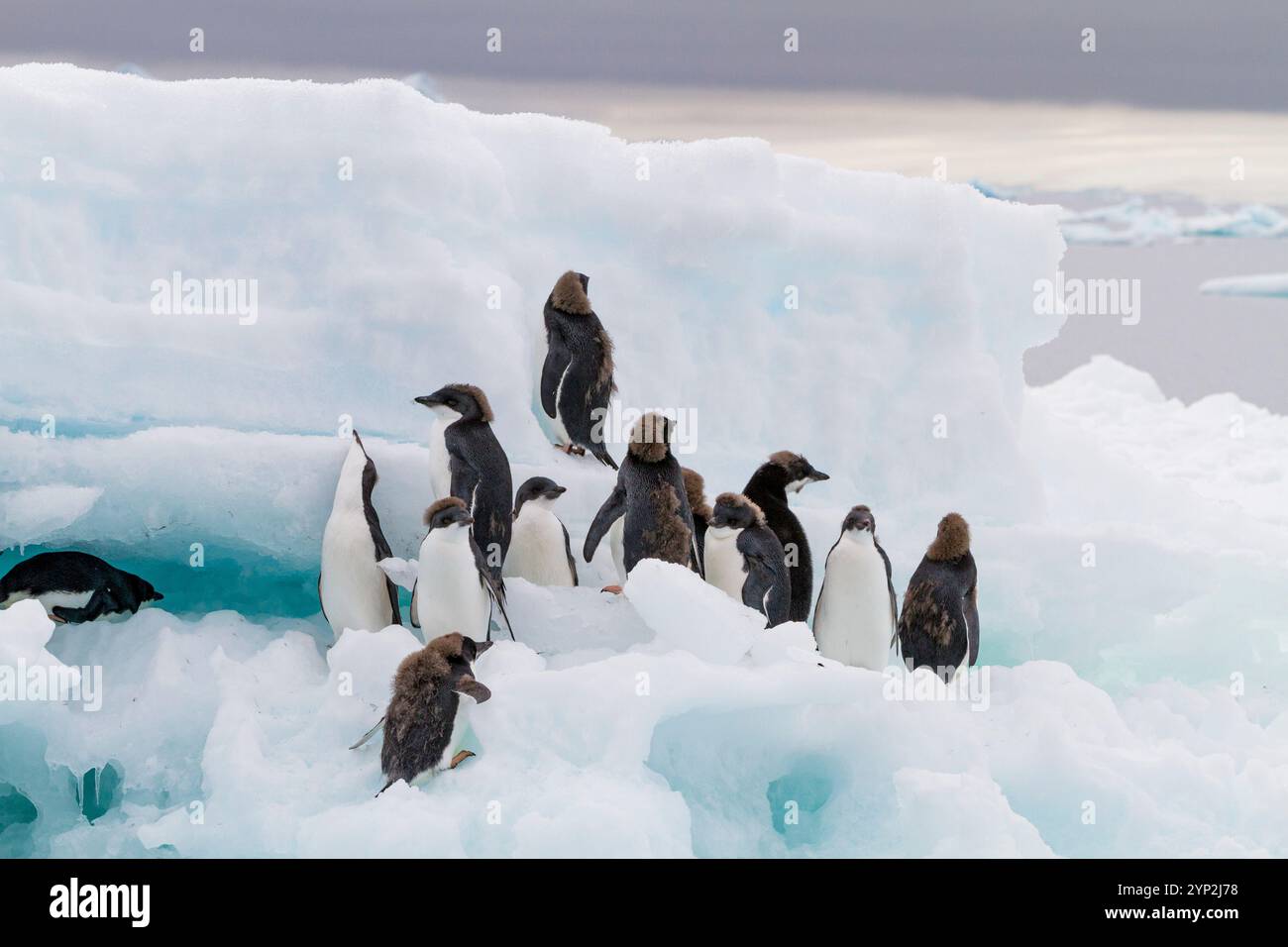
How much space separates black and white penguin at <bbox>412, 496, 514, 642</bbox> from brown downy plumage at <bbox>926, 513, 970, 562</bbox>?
195 centimetres

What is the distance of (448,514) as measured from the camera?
17.0 ft

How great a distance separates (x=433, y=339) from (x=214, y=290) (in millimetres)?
1061

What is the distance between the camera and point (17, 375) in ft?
19.4

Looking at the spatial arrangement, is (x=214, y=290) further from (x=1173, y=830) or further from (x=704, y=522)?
(x=1173, y=830)

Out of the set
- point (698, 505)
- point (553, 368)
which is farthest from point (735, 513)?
point (553, 368)

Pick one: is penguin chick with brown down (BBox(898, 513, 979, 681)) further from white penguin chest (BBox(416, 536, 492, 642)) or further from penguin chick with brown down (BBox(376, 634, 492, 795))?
penguin chick with brown down (BBox(376, 634, 492, 795))

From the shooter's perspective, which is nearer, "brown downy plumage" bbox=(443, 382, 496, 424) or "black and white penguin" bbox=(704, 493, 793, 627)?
"black and white penguin" bbox=(704, 493, 793, 627)

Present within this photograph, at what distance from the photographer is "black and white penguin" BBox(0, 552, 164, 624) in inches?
214

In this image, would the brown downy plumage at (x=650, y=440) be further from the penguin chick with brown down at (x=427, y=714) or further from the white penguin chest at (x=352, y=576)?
the penguin chick with brown down at (x=427, y=714)

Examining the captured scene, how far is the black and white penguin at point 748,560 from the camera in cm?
568

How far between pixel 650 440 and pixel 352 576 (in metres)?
1.32

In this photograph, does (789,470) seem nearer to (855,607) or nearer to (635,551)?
(855,607)

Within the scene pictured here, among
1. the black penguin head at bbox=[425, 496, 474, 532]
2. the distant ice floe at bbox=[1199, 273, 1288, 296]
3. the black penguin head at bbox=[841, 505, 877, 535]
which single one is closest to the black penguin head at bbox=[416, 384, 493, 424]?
the black penguin head at bbox=[425, 496, 474, 532]

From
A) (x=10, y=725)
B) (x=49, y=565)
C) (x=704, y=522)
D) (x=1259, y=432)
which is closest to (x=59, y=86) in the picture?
(x=49, y=565)
